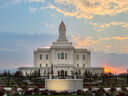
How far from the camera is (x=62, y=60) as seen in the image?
70500mm

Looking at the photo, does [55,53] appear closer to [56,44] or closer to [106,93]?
[56,44]

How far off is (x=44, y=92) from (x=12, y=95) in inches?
111

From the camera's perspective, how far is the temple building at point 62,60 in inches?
2650

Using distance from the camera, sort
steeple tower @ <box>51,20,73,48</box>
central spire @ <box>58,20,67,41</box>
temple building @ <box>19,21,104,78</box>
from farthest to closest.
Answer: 1. central spire @ <box>58,20,67,41</box>
2. steeple tower @ <box>51,20,73,48</box>
3. temple building @ <box>19,21,104,78</box>

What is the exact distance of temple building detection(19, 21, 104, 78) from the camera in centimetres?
6731

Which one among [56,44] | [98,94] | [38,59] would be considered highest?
[56,44]

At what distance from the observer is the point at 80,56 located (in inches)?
2872

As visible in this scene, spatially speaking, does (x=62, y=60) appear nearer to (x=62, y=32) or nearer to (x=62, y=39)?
(x=62, y=39)

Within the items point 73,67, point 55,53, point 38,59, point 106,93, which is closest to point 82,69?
point 73,67

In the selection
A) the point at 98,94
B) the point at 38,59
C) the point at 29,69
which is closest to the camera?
the point at 98,94

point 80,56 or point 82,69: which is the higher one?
point 80,56

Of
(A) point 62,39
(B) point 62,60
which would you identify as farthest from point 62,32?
(B) point 62,60

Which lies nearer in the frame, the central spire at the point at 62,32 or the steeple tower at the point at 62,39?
the steeple tower at the point at 62,39

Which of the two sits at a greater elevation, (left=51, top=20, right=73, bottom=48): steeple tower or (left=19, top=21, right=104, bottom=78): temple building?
(left=51, top=20, right=73, bottom=48): steeple tower
